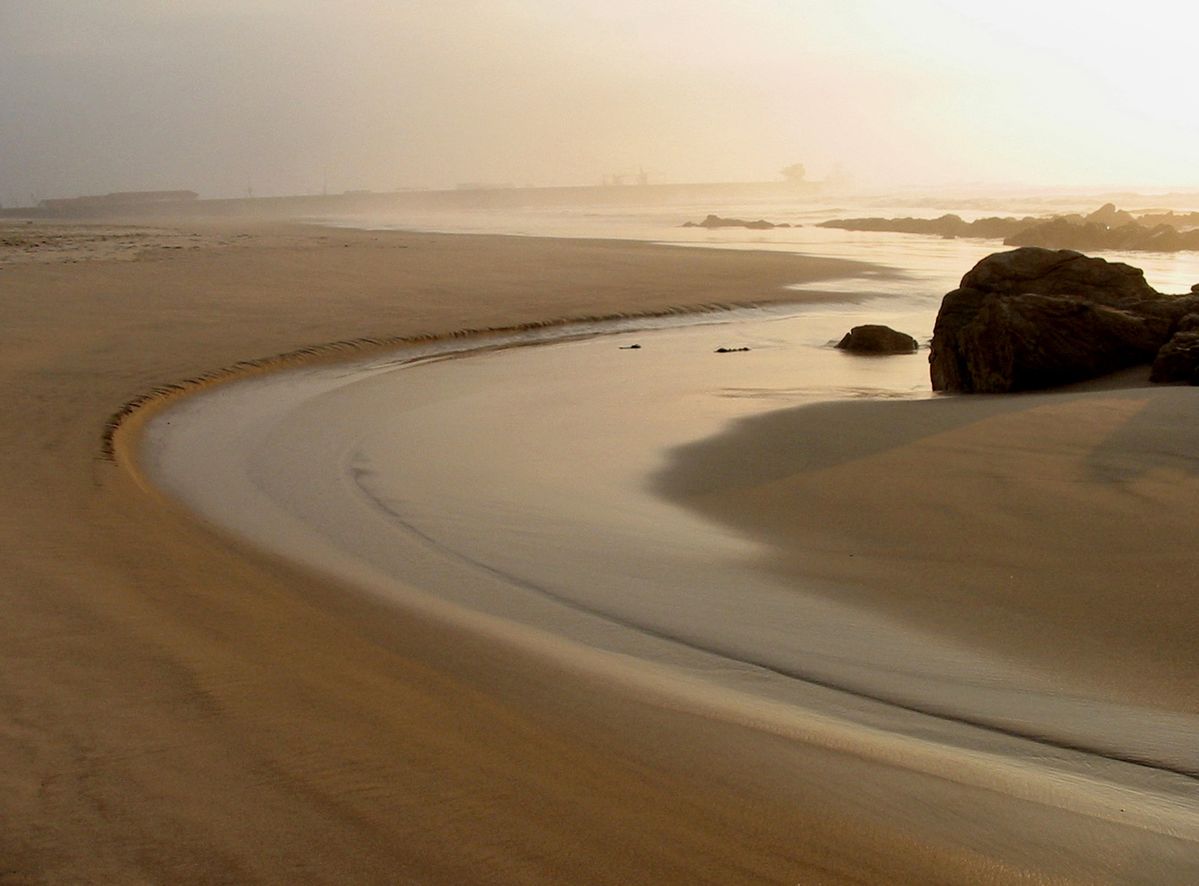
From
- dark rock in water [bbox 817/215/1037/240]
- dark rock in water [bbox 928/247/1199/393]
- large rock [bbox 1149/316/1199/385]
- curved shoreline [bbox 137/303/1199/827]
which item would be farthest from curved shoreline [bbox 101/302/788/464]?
dark rock in water [bbox 817/215/1037/240]

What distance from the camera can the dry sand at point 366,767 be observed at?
8.02 ft

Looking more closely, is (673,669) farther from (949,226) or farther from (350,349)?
(949,226)

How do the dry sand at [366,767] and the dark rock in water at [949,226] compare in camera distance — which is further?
the dark rock in water at [949,226]

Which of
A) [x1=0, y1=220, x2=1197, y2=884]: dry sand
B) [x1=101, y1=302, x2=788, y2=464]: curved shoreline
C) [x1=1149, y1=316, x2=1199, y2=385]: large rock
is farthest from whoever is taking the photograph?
[x1=101, y1=302, x2=788, y2=464]: curved shoreline

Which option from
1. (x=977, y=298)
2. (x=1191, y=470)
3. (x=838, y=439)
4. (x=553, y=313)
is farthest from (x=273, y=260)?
(x=1191, y=470)

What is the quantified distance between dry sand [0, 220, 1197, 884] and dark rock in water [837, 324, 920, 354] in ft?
31.5

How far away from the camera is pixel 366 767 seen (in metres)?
2.84

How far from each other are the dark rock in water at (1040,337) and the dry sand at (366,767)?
23.8 feet

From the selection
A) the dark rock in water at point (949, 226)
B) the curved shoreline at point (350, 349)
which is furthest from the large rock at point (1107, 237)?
the curved shoreline at point (350, 349)

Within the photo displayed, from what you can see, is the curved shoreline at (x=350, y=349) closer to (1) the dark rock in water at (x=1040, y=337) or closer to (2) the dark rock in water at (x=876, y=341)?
(2) the dark rock in water at (x=876, y=341)

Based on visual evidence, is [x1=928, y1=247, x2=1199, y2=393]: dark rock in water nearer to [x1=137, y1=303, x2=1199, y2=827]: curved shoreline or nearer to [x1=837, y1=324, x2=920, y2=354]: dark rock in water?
[x1=837, y1=324, x2=920, y2=354]: dark rock in water

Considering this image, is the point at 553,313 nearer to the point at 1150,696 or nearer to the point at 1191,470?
the point at 1191,470

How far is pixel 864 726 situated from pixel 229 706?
2.12m

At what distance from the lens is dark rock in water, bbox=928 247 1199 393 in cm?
975
